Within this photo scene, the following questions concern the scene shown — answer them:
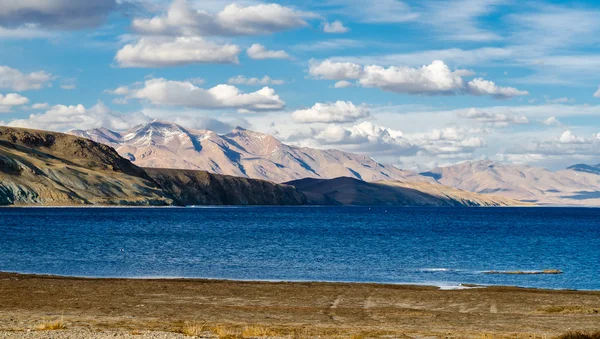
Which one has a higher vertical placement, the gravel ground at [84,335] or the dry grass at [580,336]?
the gravel ground at [84,335]

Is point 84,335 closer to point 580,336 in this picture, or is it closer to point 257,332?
point 257,332

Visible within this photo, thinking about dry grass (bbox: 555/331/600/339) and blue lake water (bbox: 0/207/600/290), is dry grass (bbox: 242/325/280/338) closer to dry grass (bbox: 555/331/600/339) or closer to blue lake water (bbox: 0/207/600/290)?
dry grass (bbox: 555/331/600/339)

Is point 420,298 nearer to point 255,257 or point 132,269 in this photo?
point 132,269

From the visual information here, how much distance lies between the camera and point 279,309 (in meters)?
36.3

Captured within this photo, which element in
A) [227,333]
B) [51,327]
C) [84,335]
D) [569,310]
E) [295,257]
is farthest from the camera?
[295,257]

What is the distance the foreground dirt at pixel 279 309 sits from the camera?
89.0 ft

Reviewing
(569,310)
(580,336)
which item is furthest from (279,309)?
(580,336)

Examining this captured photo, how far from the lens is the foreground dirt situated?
2712 centimetres

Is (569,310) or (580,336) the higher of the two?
(580,336)

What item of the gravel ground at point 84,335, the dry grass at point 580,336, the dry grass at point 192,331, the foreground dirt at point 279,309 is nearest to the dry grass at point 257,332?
the foreground dirt at point 279,309

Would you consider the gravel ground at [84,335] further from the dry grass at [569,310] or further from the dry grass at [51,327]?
the dry grass at [569,310]

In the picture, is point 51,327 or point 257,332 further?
point 257,332

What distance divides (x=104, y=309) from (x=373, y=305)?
13447mm

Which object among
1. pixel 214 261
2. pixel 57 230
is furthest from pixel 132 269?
pixel 57 230
